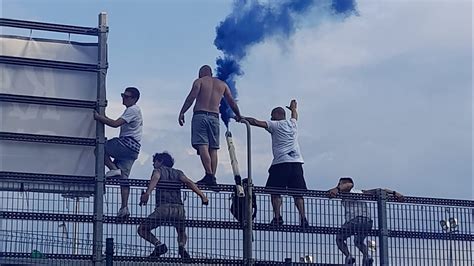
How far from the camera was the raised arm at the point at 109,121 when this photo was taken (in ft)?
44.0

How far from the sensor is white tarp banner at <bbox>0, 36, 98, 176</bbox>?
13188mm

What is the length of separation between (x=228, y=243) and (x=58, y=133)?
2.77 m

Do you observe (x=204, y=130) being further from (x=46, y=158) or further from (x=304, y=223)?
(x=46, y=158)

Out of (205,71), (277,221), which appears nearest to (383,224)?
(277,221)

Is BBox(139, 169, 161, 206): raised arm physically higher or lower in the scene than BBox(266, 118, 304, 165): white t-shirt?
lower

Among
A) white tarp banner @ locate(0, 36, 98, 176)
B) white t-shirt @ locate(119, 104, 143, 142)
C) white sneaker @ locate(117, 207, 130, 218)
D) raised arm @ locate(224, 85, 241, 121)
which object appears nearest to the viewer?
white sneaker @ locate(117, 207, 130, 218)

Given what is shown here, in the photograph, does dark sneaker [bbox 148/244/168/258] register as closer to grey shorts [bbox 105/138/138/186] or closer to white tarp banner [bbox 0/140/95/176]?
white tarp banner [bbox 0/140/95/176]

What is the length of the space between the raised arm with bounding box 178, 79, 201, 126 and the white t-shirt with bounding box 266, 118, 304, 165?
1.22 metres

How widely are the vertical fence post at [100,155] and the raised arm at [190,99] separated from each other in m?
1.67

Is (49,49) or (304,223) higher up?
(49,49)

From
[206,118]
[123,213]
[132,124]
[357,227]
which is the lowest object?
[357,227]

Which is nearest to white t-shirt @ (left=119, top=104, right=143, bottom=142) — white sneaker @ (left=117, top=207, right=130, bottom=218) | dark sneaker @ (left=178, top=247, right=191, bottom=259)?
white sneaker @ (left=117, top=207, right=130, bottom=218)

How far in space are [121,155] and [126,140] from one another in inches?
9.9

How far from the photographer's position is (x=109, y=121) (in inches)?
536
